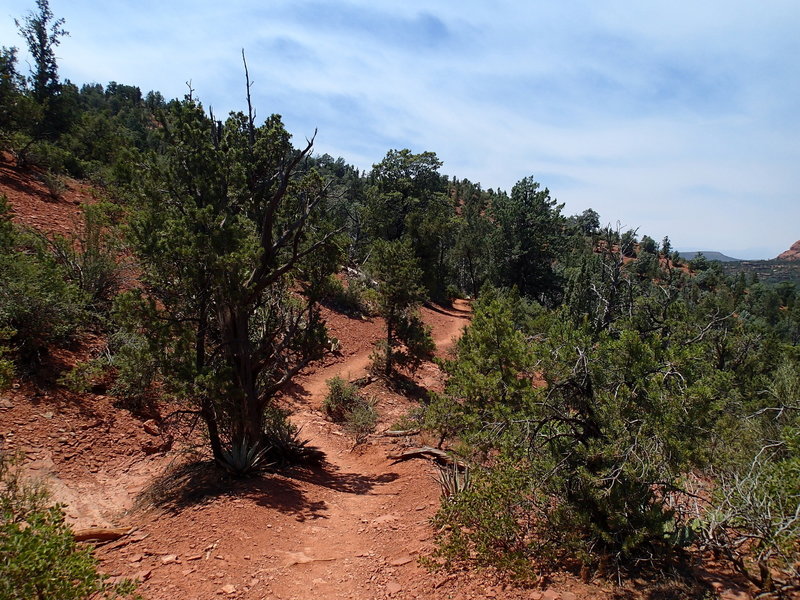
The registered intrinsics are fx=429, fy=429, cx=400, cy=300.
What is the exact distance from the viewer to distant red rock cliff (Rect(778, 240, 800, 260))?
165625 mm

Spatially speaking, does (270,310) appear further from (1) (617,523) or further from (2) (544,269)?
(2) (544,269)

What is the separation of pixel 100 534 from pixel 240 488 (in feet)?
5.75

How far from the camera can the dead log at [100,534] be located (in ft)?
16.7

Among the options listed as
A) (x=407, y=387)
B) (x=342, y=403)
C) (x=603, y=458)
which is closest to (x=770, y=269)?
(x=407, y=387)

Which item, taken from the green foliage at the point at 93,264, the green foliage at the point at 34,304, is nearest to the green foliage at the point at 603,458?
the green foliage at the point at 34,304

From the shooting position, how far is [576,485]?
4695 mm

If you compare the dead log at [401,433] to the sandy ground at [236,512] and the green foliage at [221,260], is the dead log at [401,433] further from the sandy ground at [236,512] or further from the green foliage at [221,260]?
the green foliage at [221,260]

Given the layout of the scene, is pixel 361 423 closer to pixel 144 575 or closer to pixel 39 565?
pixel 144 575

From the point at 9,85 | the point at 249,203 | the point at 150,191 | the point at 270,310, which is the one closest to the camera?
the point at 150,191

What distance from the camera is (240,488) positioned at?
21.1 ft

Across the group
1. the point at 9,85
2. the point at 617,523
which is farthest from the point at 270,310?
the point at 9,85

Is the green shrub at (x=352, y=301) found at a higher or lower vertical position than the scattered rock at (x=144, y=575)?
higher

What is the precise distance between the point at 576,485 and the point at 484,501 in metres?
1.04

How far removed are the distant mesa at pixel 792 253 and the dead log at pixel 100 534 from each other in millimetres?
218418
